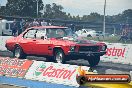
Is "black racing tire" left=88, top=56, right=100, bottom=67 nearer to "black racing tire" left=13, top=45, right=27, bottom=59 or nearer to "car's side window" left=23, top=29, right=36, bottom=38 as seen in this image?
"car's side window" left=23, top=29, right=36, bottom=38

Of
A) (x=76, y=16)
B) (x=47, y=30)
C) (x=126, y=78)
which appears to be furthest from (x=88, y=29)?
(x=126, y=78)

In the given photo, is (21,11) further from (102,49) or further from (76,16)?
(102,49)

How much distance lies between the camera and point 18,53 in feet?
44.4

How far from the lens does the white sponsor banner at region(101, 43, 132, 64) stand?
1401 cm

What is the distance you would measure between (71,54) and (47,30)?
130 centimetres

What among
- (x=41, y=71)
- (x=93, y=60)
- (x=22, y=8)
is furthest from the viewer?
(x=22, y=8)

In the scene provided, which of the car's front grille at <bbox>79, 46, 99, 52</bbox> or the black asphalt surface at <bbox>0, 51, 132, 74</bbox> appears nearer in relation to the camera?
the black asphalt surface at <bbox>0, 51, 132, 74</bbox>

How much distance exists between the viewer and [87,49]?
458 inches

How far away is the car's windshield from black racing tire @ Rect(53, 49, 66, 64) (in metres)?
0.56

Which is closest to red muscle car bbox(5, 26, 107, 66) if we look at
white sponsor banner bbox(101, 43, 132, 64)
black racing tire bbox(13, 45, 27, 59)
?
black racing tire bbox(13, 45, 27, 59)

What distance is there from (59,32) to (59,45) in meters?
0.48

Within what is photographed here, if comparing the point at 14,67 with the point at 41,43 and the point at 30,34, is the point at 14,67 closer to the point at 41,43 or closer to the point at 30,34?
the point at 41,43

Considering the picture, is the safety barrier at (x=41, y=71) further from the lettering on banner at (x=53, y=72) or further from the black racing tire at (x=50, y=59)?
the black racing tire at (x=50, y=59)

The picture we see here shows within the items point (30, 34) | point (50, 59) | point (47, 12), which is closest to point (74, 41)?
point (50, 59)
